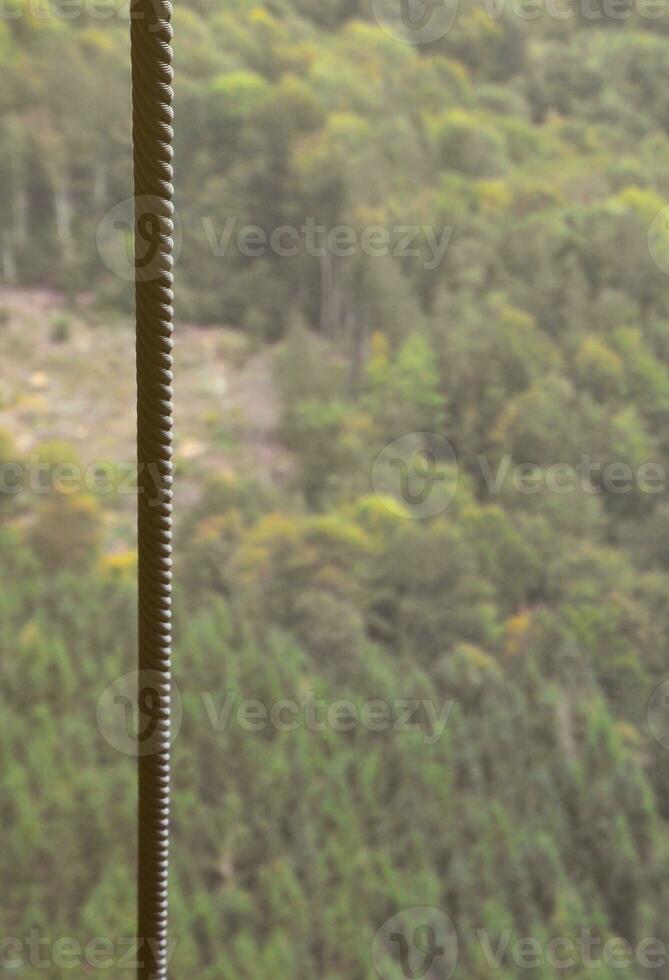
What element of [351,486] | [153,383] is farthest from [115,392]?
[153,383]

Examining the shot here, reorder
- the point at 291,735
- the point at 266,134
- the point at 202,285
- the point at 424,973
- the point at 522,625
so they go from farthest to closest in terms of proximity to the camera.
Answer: the point at 266,134 → the point at 202,285 → the point at 522,625 → the point at 291,735 → the point at 424,973

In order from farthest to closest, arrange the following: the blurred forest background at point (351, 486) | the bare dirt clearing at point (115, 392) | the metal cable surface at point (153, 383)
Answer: the bare dirt clearing at point (115, 392) → the blurred forest background at point (351, 486) → the metal cable surface at point (153, 383)

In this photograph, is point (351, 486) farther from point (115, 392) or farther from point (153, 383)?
point (153, 383)

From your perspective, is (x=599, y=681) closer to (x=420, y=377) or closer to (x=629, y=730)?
(x=629, y=730)

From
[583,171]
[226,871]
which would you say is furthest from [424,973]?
[583,171]

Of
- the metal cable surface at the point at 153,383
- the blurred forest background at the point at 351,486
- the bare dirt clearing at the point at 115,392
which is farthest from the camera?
the bare dirt clearing at the point at 115,392

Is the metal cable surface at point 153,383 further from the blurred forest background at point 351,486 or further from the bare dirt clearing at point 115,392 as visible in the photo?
the bare dirt clearing at point 115,392

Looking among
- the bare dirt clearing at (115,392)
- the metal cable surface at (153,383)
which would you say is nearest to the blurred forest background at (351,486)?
the bare dirt clearing at (115,392)
